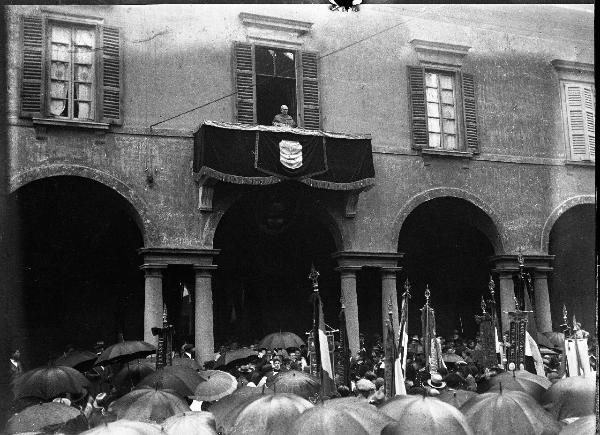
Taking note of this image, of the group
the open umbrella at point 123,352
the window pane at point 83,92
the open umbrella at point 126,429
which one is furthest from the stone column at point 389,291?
the open umbrella at point 126,429

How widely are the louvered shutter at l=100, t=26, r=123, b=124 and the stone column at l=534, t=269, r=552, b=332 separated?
8155mm

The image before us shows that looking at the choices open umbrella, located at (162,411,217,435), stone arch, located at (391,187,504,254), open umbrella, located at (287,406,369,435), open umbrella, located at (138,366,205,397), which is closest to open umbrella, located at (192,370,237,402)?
open umbrella, located at (138,366,205,397)

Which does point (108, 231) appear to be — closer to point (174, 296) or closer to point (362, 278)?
point (174, 296)

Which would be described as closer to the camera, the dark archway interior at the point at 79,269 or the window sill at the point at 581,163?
the window sill at the point at 581,163

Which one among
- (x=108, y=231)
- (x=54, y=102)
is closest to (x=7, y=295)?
(x=54, y=102)

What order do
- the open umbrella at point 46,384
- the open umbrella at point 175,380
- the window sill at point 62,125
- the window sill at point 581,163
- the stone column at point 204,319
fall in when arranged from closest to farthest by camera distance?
the open umbrella at point 46,384 < the open umbrella at point 175,380 < the window sill at point 581,163 < the window sill at point 62,125 < the stone column at point 204,319

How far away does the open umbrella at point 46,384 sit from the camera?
9.02 m

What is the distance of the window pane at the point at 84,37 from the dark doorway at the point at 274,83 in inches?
121

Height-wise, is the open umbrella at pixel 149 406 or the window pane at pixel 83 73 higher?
the window pane at pixel 83 73

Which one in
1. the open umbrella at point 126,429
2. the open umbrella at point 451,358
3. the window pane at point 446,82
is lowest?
the open umbrella at point 451,358

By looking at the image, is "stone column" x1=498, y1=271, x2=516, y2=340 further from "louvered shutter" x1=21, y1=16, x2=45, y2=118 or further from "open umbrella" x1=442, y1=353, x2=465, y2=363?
"louvered shutter" x1=21, y1=16, x2=45, y2=118

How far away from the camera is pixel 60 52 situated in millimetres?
10891

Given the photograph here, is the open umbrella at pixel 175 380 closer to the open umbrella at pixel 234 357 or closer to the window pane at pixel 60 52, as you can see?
the open umbrella at pixel 234 357

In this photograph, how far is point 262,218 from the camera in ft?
45.9
